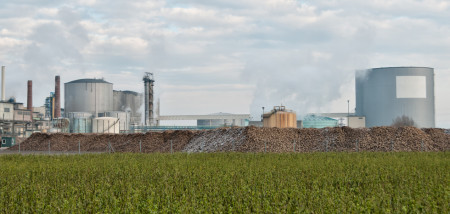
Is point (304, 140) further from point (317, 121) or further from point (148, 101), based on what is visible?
point (317, 121)

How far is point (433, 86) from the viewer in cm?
11044

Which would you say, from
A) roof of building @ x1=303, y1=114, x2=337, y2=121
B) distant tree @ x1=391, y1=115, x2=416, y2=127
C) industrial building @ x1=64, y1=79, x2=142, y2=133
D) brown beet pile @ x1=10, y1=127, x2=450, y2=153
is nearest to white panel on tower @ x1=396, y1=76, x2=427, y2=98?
distant tree @ x1=391, y1=115, x2=416, y2=127

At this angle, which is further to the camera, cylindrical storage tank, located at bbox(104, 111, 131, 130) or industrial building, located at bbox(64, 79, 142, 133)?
industrial building, located at bbox(64, 79, 142, 133)

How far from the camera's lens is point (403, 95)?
10744 centimetres

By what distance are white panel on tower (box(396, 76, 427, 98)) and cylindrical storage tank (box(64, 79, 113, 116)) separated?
61515mm

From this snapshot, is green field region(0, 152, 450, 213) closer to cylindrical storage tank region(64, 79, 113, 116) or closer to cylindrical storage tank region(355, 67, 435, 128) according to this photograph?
cylindrical storage tank region(64, 79, 113, 116)

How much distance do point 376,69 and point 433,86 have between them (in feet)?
42.7

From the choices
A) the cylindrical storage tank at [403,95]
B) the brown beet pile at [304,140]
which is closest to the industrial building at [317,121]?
the cylindrical storage tank at [403,95]

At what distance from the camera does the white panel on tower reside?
108 m

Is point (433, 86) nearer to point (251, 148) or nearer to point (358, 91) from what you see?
point (358, 91)

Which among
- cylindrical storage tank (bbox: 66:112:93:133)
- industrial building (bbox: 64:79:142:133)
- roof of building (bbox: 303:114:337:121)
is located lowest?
cylindrical storage tank (bbox: 66:112:93:133)

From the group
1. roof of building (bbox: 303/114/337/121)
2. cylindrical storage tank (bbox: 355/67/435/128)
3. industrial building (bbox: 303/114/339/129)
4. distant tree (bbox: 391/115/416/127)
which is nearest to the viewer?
Result: distant tree (bbox: 391/115/416/127)

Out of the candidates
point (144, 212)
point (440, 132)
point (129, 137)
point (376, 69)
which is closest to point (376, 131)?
point (440, 132)

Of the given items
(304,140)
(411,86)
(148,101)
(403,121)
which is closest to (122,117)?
(148,101)
